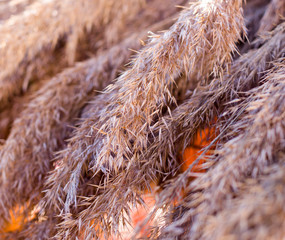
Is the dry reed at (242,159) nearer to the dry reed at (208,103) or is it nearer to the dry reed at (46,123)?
the dry reed at (208,103)

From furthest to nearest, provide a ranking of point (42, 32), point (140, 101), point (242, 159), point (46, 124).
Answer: point (42, 32)
point (46, 124)
point (140, 101)
point (242, 159)

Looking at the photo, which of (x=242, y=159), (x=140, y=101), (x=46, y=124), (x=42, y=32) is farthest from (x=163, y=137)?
(x=42, y=32)

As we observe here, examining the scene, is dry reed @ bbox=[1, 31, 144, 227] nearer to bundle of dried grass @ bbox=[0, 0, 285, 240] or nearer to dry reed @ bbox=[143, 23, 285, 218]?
bundle of dried grass @ bbox=[0, 0, 285, 240]

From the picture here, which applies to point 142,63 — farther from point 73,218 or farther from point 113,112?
point 73,218

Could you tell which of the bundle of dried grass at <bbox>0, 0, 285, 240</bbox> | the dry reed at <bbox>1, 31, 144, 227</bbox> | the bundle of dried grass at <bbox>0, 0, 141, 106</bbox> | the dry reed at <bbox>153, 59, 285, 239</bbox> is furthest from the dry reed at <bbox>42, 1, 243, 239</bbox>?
the bundle of dried grass at <bbox>0, 0, 141, 106</bbox>

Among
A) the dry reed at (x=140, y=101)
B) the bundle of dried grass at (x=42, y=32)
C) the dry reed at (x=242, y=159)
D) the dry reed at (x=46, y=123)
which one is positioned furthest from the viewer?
the bundle of dried grass at (x=42, y=32)

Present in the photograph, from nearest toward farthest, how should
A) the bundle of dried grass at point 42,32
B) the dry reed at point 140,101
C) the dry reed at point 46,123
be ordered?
the dry reed at point 140,101, the dry reed at point 46,123, the bundle of dried grass at point 42,32

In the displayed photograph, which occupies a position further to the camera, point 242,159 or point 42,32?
point 42,32

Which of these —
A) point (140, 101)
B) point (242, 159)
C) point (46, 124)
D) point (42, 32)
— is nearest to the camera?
point (242, 159)

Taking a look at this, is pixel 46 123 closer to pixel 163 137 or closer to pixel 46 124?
pixel 46 124

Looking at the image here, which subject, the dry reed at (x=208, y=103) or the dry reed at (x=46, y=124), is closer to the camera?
the dry reed at (x=208, y=103)

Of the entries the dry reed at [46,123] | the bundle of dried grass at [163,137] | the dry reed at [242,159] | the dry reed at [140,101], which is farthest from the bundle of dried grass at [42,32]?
the dry reed at [242,159]

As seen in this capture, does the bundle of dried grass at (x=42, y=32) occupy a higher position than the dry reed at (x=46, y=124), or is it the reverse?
the bundle of dried grass at (x=42, y=32)
